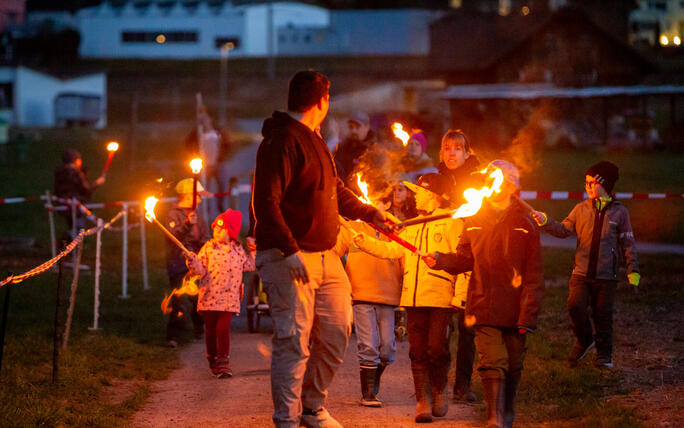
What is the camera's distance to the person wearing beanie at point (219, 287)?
8.92m

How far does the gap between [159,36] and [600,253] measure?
83.7 meters

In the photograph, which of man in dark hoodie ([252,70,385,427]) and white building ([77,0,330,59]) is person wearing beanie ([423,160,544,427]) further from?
white building ([77,0,330,59])

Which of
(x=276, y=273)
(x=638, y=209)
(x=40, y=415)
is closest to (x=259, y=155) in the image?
(x=276, y=273)

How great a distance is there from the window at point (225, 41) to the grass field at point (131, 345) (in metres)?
64.3

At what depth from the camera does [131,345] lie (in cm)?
1043

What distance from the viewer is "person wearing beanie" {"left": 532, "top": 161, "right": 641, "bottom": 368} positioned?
859 centimetres

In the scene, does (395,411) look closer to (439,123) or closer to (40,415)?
(40,415)

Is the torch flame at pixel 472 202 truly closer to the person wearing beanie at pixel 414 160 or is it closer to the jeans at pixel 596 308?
the jeans at pixel 596 308

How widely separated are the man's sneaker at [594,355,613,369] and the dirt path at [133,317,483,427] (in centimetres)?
175

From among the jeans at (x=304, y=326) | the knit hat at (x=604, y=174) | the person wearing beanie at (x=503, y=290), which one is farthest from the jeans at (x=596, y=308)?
the jeans at (x=304, y=326)

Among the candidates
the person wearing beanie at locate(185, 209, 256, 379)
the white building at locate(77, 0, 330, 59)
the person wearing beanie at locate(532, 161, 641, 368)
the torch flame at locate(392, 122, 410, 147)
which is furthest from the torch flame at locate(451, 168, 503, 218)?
the white building at locate(77, 0, 330, 59)

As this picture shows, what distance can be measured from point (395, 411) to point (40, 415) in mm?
2696

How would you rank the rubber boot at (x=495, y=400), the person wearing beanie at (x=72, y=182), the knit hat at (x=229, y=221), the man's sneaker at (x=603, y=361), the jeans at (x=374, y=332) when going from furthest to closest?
the person wearing beanie at (x=72, y=182)
the knit hat at (x=229, y=221)
the man's sneaker at (x=603, y=361)
the jeans at (x=374, y=332)
the rubber boot at (x=495, y=400)

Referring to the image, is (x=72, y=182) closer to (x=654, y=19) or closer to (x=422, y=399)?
(x=422, y=399)
